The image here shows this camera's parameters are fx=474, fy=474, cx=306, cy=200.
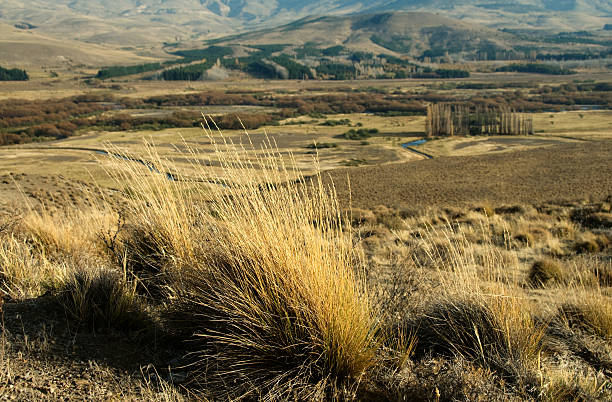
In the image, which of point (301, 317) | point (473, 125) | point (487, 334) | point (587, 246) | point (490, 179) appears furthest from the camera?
point (473, 125)

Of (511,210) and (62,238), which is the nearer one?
(62,238)

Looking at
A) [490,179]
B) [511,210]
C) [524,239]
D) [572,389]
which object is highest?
[572,389]

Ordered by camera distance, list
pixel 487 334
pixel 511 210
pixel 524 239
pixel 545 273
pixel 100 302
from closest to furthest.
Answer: pixel 487 334
pixel 100 302
pixel 545 273
pixel 524 239
pixel 511 210

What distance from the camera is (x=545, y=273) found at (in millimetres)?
7051

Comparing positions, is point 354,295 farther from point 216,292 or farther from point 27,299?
point 27,299

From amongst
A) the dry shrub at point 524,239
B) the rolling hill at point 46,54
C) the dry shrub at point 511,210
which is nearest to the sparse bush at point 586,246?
the dry shrub at point 524,239

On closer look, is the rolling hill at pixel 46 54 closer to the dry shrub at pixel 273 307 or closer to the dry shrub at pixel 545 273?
the dry shrub at pixel 545 273

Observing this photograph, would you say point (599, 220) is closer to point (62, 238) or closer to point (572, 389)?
point (572, 389)

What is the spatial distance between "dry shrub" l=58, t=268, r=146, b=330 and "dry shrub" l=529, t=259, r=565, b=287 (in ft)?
17.8

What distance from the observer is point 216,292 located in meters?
3.15

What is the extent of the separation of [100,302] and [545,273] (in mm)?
6163

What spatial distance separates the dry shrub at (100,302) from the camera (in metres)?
3.52

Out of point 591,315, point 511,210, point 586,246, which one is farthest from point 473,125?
point 591,315

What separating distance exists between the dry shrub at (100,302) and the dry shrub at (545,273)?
5.43 metres
